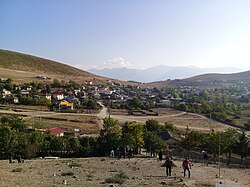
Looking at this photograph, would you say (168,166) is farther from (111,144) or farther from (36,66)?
(36,66)

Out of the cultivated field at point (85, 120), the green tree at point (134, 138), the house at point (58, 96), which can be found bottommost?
the cultivated field at point (85, 120)

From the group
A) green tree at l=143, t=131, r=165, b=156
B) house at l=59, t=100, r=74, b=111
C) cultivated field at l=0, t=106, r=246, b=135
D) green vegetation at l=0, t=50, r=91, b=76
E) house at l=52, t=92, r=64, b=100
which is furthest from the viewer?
green vegetation at l=0, t=50, r=91, b=76

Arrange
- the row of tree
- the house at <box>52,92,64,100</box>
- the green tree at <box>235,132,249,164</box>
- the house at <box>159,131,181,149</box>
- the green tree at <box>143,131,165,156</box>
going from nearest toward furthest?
1. the row of tree
2. the green tree at <box>235,132,249,164</box>
3. the green tree at <box>143,131,165,156</box>
4. the house at <box>159,131,181,149</box>
5. the house at <box>52,92,64,100</box>

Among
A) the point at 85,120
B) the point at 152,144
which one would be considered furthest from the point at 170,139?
the point at 85,120

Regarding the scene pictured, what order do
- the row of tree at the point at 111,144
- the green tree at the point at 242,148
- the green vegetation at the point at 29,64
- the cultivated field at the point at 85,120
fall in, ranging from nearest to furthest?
the row of tree at the point at 111,144 < the green tree at the point at 242,148 < the cultivated field at the point at 85,120 < the green vegetation at the point at 29,64

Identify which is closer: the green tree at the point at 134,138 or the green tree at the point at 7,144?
Answer: the green tree at the point at 7,144

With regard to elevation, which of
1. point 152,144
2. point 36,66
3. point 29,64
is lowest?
point 152,144

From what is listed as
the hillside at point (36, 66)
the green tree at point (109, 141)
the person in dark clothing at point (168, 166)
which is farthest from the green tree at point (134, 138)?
the hillside at point (36, 66)

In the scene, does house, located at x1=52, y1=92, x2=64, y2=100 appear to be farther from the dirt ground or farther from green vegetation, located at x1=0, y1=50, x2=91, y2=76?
the dirt ground

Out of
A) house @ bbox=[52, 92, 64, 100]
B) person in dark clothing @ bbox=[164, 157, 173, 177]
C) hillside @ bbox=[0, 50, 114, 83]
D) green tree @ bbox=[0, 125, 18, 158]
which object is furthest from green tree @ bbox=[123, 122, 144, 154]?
hillside @ bbox=[0, 50, 114, 83]

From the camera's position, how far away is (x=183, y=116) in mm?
75938

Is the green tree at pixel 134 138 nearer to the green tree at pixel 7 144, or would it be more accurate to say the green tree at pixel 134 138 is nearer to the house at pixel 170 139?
the house at pixel 170 139

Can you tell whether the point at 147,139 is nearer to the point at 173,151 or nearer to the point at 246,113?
the point at 173,151

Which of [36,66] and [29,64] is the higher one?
[29,64]
